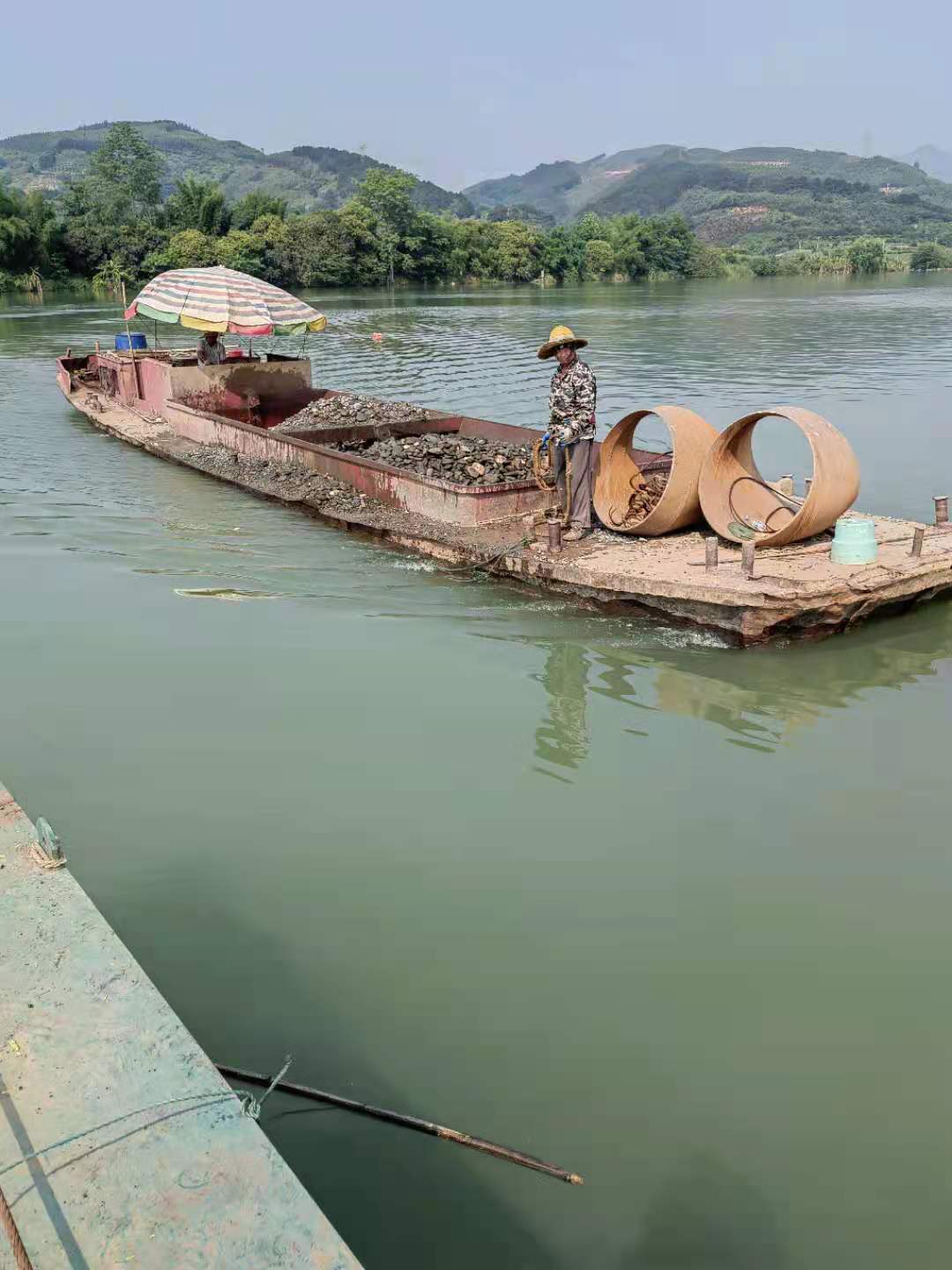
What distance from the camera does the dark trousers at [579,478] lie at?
336 inches

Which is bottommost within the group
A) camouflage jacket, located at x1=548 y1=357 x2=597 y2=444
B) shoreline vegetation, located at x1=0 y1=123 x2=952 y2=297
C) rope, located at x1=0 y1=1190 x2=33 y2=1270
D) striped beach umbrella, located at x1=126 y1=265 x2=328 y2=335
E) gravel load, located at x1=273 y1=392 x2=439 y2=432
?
rope, located at x1=0 y1=1190 x2=33 y2=1270

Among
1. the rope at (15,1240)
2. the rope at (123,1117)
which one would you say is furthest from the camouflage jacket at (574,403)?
the rope at (15,1240)

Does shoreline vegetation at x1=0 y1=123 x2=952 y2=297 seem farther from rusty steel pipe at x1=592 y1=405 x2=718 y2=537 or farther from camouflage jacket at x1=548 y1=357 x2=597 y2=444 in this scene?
camouflage jacket at x1=548 y1=357 x2=597 y2=444

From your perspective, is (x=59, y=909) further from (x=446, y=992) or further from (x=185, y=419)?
(x=185, y=419)

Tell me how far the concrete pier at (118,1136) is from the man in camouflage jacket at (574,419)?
6242mm

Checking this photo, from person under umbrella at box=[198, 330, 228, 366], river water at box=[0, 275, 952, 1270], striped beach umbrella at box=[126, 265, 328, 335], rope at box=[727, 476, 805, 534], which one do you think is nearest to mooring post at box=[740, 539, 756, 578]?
river water at box=[0, 275, 952, 1270]

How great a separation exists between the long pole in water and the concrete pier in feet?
1.80

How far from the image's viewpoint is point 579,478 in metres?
8.60

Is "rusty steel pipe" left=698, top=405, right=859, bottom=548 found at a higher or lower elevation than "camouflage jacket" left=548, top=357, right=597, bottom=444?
lower

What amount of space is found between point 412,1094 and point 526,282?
7211cm

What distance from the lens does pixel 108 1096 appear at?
241 cm

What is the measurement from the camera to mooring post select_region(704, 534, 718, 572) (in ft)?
23.8

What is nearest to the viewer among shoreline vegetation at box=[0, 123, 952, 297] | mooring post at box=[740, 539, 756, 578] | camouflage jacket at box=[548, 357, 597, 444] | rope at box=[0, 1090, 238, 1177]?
rope at box=[0, 1090, 238, 1177]

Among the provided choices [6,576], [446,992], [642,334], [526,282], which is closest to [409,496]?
[6,576]
